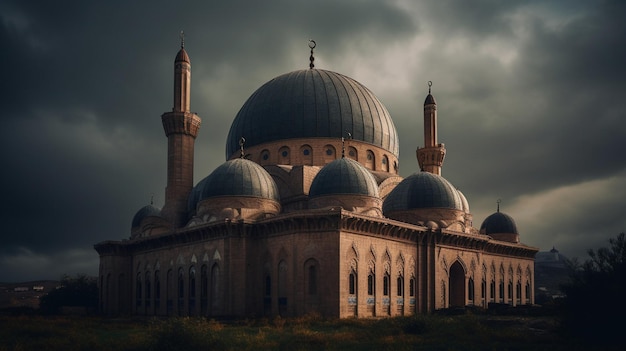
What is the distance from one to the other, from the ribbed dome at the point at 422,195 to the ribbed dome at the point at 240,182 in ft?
26.9

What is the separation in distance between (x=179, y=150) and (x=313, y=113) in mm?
10416

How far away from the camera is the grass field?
2362 centimetres

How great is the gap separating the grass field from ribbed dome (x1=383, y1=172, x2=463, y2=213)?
11.8 metres

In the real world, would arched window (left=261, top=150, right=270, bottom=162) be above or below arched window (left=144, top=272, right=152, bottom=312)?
above

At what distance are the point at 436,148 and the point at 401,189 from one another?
1056 centimetres

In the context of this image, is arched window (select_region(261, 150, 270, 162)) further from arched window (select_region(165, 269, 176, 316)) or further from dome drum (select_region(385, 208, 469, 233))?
dome drum (select_region(385, 208, 469, 233))

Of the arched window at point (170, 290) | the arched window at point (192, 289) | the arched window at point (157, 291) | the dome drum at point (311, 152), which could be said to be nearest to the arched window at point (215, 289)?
the arched window at point (192, 289)

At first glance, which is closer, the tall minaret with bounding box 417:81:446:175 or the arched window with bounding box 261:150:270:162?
the arched window with bounding box 261:150:270:162

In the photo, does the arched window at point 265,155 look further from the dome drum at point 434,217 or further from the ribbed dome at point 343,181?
the dome drum at point 434,217

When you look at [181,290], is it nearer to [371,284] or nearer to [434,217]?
[371,284]

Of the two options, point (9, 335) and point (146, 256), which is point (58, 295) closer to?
point (146, 256)

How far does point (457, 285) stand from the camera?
47031mm

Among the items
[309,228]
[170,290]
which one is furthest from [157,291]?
[309,228]

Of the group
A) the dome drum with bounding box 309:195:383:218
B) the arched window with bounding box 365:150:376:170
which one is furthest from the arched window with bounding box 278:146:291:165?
the dome drum with bounding box 309:195:383:218
